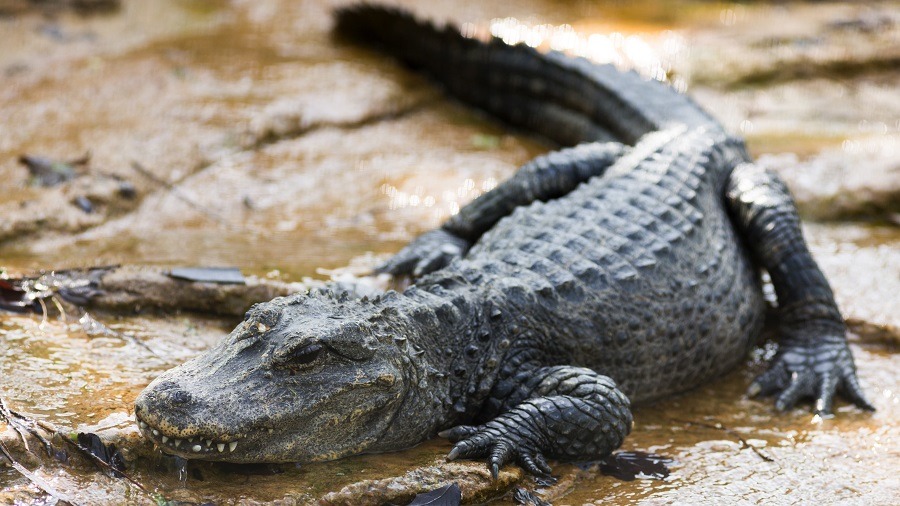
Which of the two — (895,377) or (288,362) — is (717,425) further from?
(288,362)

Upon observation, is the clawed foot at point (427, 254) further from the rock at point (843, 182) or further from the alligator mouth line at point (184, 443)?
the rock at point (843, 182)

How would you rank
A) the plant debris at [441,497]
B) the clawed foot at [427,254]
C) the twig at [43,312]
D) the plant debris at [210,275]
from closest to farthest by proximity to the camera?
the plant debris at [441,497] < the twig at [43,312] < the plant debris at [210,275] < the clawed foot at [427,254]

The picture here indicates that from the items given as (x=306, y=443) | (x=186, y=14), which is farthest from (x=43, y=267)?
(x=186, y=14)

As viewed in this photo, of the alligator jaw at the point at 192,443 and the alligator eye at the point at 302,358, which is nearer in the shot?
the alligator jaw at the point at 192,443

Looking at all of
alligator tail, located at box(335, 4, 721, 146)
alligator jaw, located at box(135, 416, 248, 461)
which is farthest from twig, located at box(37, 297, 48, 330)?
alligator tail, located at box(335, 4, 721, 146)

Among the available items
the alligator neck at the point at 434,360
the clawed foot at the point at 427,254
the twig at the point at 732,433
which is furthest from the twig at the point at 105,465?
the twig at the point at 732,433

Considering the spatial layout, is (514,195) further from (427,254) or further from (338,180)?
(338,180)

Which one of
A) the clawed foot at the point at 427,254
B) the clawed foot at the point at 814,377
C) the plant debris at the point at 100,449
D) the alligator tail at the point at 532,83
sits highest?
the alligator tail at the point at 532,83
